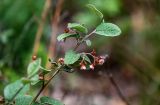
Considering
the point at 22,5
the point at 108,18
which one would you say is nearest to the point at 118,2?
the point at 108,18

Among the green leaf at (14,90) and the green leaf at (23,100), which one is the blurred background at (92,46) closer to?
the green leaf at (14,90)

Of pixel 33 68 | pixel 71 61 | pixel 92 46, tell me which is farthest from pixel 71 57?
pixel 92 46

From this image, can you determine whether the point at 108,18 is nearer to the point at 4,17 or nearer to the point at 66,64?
the point at 4,17

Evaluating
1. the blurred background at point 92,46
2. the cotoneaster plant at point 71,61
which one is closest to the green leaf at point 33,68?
the cotoneaster plant at point 71,61

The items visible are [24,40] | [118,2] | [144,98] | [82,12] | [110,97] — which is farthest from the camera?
[82,12]

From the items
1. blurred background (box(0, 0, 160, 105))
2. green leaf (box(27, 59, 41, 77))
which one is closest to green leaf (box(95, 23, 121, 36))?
green leaf (box(27, 59, 41, 77))
